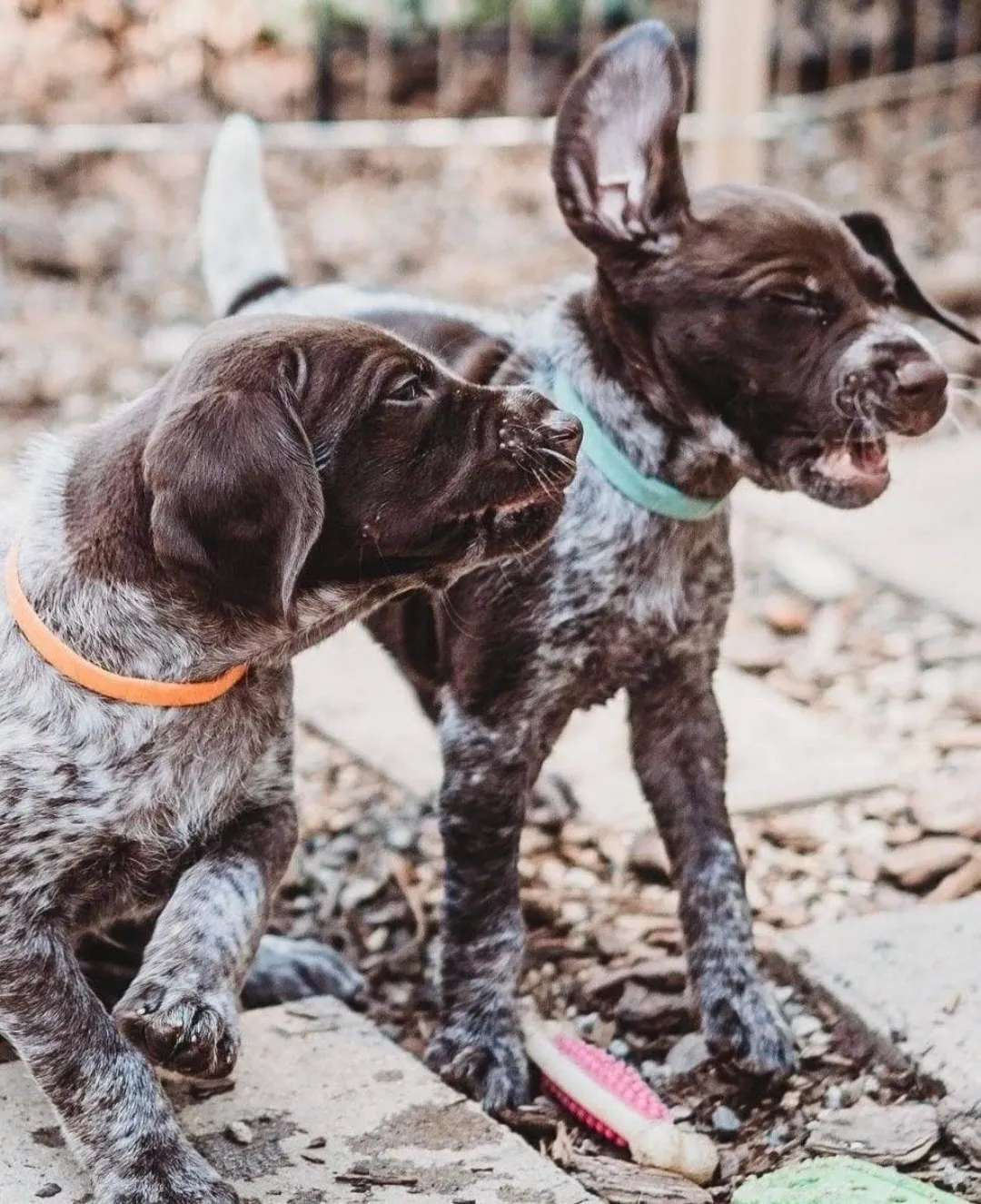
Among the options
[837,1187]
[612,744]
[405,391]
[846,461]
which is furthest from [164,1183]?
[612,744]

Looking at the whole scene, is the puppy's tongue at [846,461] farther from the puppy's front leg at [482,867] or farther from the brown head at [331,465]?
the puppy's front leg at [482,867]

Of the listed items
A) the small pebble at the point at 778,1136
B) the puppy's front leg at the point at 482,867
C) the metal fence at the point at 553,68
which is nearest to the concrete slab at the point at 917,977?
the small pebble at the point at 778,1136

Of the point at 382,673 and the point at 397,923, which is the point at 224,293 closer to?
the point at 382,673

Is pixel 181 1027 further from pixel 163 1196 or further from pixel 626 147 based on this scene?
pixel 626 147

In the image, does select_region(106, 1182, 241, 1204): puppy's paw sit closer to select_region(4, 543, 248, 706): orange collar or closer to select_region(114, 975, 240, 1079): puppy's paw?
select_region(114, 975, 240, 1079): puppy's paw

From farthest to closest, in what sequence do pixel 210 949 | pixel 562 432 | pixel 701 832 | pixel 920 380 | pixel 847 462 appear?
pixel 701 832 → pixel 847 462 → pixel 920 380 → pixel 562 432 → pixel 210 949

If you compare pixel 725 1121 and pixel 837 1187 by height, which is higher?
pixel 837 1187

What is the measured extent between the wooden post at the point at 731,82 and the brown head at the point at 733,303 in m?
3.25

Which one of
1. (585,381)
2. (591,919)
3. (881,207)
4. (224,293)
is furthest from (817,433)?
(881,207)

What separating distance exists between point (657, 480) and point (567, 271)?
162 inches

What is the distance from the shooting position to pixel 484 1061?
3357 millimetres

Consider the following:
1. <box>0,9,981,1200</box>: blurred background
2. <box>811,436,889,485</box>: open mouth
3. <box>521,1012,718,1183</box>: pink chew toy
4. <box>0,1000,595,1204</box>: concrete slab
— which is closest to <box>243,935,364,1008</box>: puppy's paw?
<box>0,9,981,1200</box>: blurred background

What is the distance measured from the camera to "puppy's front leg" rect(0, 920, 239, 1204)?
279cm

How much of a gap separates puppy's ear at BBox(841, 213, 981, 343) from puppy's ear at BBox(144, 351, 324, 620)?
142cm
